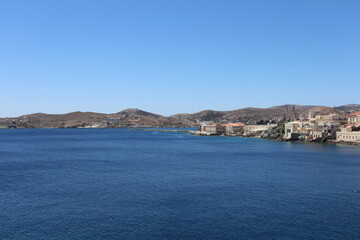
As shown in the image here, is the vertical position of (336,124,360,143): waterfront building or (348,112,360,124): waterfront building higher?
(348,112,360,124): waterfront building

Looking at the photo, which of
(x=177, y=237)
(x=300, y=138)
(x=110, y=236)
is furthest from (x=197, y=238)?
(x=300, y=138)

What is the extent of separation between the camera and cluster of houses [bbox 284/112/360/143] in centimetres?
7062

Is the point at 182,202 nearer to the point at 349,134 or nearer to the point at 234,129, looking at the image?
the point at 349,134

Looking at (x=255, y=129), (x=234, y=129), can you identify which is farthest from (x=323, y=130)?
(x=234, y=129)

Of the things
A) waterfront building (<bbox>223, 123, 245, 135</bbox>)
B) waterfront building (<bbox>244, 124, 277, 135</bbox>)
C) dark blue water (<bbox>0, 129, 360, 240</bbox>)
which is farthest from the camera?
waterfront building (<bbox>223, 123, 245, 135</bbox>)

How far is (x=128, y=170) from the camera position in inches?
1543

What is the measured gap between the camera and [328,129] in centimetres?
7638

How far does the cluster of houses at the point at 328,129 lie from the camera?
70.6m

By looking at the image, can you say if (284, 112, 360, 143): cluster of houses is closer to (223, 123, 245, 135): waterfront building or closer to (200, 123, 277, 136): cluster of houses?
(200, 123, 277, 136): cluster of houses

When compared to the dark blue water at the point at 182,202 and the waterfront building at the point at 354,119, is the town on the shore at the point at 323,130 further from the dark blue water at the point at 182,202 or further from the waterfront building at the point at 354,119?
the dark blue water at the point at 182,202

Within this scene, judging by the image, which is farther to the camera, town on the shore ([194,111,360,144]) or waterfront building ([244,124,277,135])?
waterfront building ([244,124,277,135])

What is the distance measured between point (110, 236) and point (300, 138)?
68.5m

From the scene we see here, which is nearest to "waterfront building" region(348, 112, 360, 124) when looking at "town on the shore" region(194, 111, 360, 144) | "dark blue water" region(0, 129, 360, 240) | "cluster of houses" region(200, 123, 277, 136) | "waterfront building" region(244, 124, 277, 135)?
"town on the shore" region(194, 111, 360, 144)

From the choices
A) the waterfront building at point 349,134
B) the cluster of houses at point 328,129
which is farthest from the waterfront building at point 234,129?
the waterfront building at point 349,134
